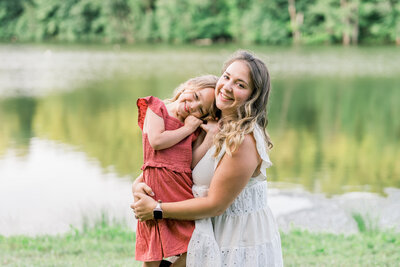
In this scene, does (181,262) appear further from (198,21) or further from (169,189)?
(198,21)

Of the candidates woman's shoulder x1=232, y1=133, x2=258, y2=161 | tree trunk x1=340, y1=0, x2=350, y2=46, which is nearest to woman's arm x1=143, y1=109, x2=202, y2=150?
woman's shoulder x1=232, y1=133, x2=258, y2=161

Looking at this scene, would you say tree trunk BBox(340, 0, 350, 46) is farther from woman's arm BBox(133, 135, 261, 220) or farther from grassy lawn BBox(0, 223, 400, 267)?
woman's arm BBox(133, 135, 261, 220)

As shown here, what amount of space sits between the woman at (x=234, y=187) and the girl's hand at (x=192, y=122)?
106mm

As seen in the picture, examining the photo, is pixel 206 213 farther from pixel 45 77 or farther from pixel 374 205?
pixel 45 77

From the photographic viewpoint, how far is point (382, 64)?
83.3 ft

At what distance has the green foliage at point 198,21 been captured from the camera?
41062 mm

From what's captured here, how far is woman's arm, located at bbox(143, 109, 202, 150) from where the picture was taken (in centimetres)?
228

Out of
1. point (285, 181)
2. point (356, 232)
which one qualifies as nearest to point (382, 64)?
point (285, 181)

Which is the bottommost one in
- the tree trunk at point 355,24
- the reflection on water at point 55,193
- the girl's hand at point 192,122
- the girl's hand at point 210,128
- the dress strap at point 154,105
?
the reflection on water at point 55,193

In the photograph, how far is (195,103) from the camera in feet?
7.75

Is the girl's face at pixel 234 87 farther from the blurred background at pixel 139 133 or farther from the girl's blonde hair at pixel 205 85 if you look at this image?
the blurred background at pixel 139 133

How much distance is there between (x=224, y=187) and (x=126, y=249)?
2.33 metres

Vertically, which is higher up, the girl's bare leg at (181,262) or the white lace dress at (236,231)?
the white lace dress at (236,231)

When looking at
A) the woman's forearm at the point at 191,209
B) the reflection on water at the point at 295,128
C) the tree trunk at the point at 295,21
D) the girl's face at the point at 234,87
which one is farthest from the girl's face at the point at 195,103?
the tree trunk at the point at 295,21
